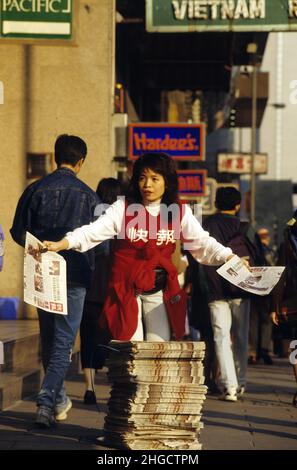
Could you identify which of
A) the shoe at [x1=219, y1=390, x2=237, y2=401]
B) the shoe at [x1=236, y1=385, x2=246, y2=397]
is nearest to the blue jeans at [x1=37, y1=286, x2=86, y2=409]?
the shoe at [x1=219, y1=390, x2=237, y2=401]

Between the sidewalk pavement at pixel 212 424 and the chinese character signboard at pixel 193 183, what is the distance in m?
13.3

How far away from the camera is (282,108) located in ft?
196

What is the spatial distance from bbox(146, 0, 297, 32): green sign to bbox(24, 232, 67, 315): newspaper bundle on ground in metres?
6.76

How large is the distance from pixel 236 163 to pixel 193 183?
1089cm

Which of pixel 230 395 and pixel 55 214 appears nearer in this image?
pixel 55 214

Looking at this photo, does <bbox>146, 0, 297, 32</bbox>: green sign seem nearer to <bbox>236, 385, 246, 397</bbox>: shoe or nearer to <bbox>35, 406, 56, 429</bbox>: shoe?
<bbox>236, 385, 246, 397</bbox>: shoe

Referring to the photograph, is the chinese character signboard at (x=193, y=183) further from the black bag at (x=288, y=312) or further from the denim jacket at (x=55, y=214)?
the denim jacket at (x=55, y=214)

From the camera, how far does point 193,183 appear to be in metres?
25.2

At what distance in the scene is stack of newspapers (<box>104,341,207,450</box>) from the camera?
692 centimetres

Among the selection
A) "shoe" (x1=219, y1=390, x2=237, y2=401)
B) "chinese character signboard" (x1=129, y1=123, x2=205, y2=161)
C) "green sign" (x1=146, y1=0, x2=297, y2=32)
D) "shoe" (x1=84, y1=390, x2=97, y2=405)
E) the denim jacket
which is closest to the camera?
the denim jacket

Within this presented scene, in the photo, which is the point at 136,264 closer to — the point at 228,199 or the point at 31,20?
the point at 228,199

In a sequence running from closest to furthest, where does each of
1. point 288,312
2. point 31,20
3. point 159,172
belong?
point 159,172, point 288,312, point 31,20

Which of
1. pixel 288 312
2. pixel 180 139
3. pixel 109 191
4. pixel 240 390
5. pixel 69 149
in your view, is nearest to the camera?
pixel 69 149

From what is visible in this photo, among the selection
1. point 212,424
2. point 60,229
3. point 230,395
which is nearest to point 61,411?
point 212,424
